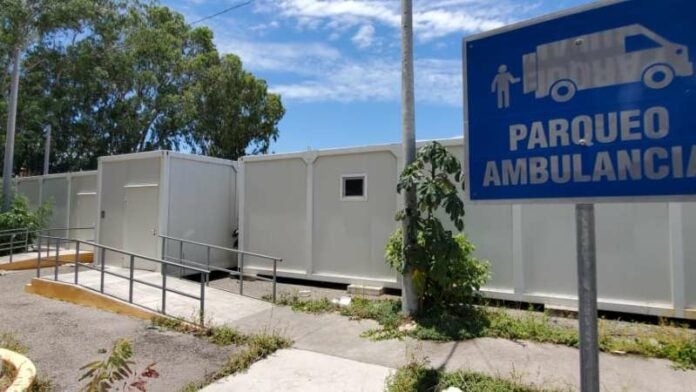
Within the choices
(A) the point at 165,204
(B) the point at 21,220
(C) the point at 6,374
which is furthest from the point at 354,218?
(B) the point at 21,220

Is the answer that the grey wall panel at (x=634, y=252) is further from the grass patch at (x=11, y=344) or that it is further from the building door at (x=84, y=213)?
the building door at (x=84, y=213)

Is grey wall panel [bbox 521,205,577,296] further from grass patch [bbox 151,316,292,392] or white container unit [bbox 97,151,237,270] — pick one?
white container unit [bbox 97,151,237,270]

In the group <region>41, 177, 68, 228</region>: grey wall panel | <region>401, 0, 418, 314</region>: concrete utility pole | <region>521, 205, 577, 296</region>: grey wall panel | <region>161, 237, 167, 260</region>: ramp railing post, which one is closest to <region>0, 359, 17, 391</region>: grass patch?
<region>401, 0, 418, 314</region>: concrete utility pole

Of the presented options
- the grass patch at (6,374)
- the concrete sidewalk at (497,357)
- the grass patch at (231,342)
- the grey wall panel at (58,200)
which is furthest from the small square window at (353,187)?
the grey wall panel at (58,200)

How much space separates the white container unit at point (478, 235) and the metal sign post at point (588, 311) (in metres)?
2.38

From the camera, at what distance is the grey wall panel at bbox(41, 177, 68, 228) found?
1469 cm

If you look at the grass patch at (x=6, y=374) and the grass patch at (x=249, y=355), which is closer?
the grass patch at (x=6, y=374)

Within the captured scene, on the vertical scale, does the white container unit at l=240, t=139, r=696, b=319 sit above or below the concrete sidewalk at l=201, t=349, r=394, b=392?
above

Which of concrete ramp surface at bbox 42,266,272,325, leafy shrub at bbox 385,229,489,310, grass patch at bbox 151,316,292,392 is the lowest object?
grass patch at bbox 151,316,292,392

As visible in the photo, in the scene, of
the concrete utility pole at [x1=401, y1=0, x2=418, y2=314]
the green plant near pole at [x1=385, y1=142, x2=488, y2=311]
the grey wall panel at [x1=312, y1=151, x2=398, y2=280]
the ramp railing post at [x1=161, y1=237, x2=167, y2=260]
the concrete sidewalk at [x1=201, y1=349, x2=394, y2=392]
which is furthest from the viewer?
the ramp railing post at [x1=161, y1=237, x2=167, y2=260]

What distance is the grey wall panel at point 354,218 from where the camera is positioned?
834 cm

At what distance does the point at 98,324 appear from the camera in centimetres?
665

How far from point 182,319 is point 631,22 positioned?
6311mm

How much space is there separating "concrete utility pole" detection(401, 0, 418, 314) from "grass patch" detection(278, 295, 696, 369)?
33 centimetres
